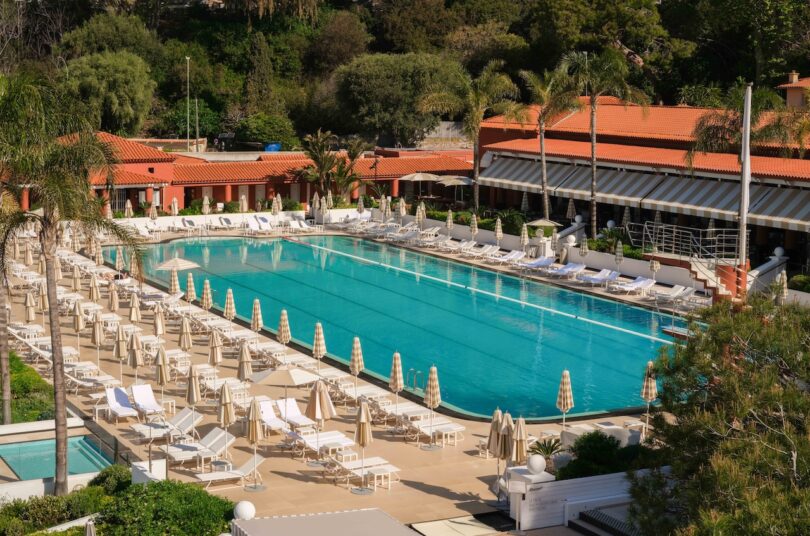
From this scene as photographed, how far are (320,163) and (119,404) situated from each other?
26.3 metres

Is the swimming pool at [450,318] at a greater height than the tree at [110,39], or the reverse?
the tree at [110,39]

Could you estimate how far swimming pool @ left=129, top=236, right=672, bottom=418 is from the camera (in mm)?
25375

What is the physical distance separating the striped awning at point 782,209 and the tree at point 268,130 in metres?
35.7

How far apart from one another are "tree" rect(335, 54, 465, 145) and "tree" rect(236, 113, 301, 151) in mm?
3589

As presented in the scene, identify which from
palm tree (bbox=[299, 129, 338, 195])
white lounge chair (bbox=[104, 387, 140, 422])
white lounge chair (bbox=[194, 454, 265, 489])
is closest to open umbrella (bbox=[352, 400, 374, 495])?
white lounge chair (bbox=[194, 454, 265, 489])

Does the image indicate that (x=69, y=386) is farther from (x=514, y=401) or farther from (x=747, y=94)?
(x=747, y=94)

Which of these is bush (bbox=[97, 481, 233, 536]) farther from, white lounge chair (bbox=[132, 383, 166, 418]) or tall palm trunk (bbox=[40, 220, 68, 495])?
white lounge chair (bbox=[132, 383, 166, 418])

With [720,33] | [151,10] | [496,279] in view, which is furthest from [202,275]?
[151,10]

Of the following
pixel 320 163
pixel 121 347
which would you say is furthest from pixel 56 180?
pixel 320 163

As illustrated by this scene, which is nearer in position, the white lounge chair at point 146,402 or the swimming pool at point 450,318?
the white lounge chair at point 146,402

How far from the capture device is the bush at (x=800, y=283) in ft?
99.8

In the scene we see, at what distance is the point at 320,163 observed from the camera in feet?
154

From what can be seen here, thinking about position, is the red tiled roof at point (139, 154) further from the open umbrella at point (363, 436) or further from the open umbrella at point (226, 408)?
the open umbrella at point (363, 436)

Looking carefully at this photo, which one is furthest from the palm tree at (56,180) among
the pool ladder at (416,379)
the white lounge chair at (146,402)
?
the pool ladder at (416,379)
